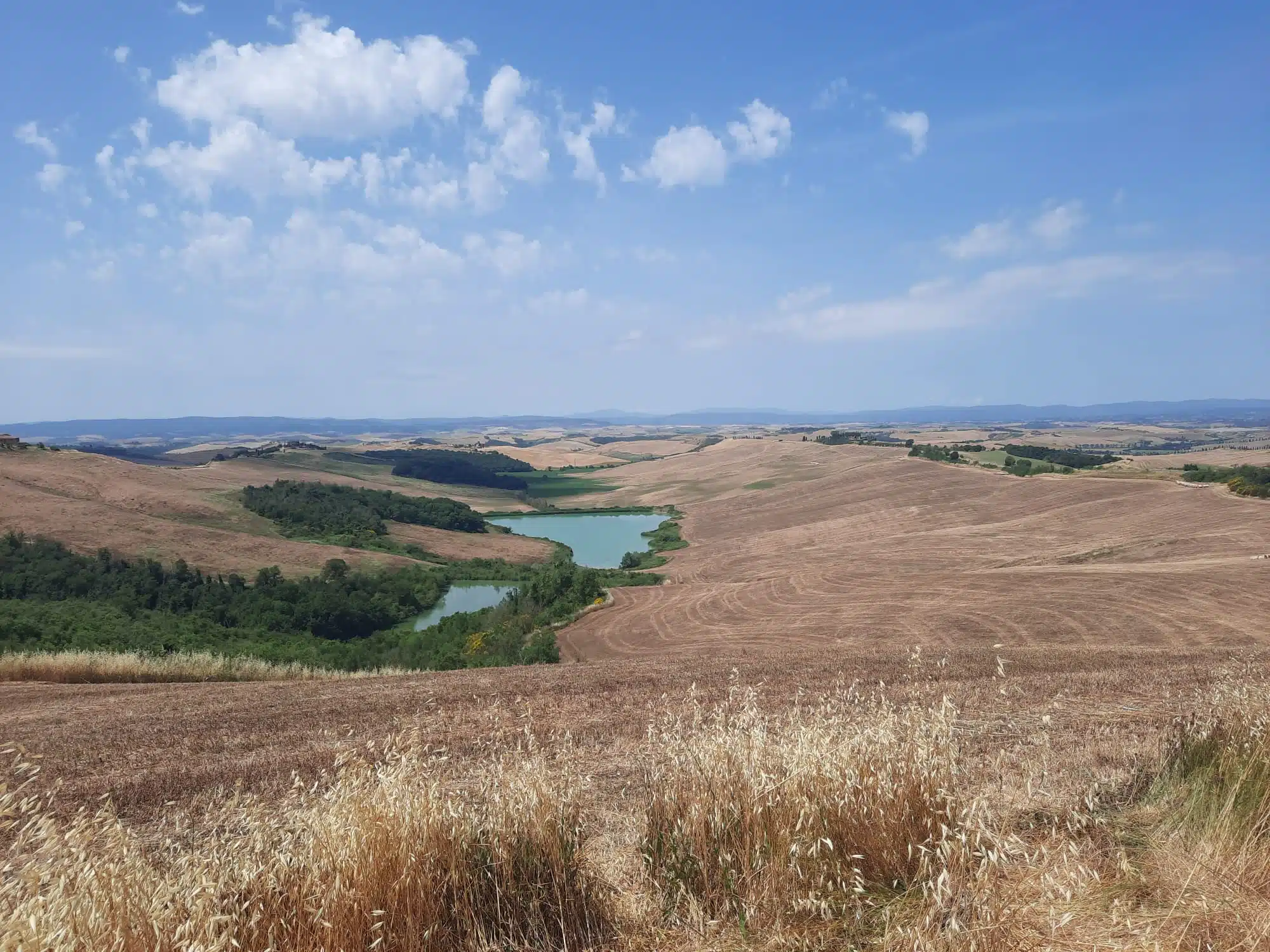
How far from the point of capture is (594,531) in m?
90.4

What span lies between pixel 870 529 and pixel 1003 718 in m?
51.6

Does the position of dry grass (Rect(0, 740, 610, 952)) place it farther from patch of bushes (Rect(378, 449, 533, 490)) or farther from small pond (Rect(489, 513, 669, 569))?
patch of bushes (Rect(378, 449, 533, 490))

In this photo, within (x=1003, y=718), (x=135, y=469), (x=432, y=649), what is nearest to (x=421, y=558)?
(x=135, y=469)

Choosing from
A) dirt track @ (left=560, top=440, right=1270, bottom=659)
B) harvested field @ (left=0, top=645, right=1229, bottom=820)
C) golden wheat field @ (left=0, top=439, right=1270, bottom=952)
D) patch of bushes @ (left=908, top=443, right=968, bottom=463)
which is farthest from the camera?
patch of bushes @ (left=908, top=443, right=968, bottom=463)

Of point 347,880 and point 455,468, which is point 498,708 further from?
point 455,468

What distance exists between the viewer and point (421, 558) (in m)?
66.4

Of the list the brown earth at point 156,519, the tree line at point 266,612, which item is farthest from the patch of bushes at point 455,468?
the tree line at point 266,612

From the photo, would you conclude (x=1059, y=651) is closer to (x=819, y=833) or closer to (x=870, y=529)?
(x=819, y=833)

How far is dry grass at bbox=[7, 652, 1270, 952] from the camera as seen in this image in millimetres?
3035

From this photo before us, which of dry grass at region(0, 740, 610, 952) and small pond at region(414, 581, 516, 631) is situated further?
small pond at region(414, 581, 516, 631)

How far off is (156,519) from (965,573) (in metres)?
55.1

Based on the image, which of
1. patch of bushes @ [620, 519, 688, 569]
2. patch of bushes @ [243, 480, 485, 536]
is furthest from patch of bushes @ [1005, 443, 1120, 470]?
patch of bushes @ [243, 480, 485, 536]

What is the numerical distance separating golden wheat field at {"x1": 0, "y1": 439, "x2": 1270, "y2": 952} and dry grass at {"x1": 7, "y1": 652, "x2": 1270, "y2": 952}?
17 mm

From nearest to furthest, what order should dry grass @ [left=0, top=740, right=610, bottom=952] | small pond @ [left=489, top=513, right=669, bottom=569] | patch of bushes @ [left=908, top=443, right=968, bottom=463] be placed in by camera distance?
1. dry grass @ [left=0, top=740, right=610, bottom=952]
2. small pond @ [left=489, top=513, right=669, bottom=569]
3. patch of bushes @ [left=908, top=443, right=968, bottom=463]
